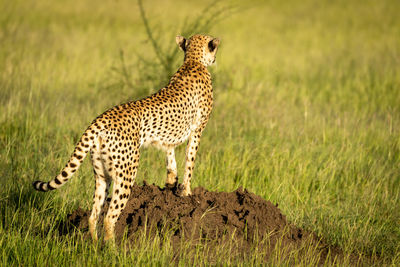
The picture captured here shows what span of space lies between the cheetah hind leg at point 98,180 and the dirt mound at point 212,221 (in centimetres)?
23

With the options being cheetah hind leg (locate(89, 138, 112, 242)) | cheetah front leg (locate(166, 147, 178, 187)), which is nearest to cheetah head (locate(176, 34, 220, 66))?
cheetah front leg (locate(166, 147, 178, 187))

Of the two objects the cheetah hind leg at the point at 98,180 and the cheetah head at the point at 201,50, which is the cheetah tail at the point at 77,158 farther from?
the cheetah head at the point at 201,50

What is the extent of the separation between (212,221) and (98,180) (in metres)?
0.95

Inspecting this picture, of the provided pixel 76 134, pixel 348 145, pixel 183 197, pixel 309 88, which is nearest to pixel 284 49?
pixel 309 88

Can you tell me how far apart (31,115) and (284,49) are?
812 cm

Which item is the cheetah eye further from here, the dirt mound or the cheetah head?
the dirt mound

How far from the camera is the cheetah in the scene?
419cm

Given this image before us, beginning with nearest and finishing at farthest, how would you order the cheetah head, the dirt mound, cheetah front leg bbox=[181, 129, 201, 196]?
the dirt mound < cheetah front leg bbox=[181, 129, 201, 196] < the cheetah head

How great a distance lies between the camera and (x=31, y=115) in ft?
23.7

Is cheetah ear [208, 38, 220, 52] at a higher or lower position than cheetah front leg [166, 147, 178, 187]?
higher

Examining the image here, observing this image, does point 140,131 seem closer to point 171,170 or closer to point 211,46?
point 171,170

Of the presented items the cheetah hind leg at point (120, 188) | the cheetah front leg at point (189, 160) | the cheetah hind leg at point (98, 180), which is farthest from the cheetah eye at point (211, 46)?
the cheetah hind leg at point (98, 180)

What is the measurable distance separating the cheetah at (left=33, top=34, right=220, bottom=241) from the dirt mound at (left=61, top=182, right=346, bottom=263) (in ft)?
1.00

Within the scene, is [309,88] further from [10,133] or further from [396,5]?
[396,5]
